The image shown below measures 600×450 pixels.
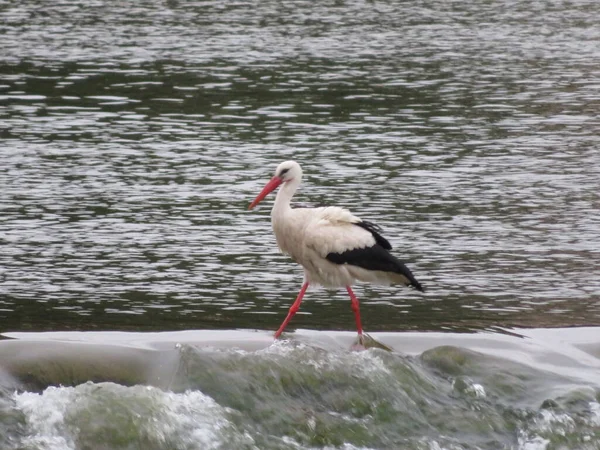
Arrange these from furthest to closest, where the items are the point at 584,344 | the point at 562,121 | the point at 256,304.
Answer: the point at 562,121
the point at 256,304
the point at 584,344

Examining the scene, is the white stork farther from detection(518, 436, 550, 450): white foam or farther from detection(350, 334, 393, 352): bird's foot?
detection(518, 436, 550, 450): white foam

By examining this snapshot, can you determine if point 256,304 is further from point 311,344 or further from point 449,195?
point 449,195

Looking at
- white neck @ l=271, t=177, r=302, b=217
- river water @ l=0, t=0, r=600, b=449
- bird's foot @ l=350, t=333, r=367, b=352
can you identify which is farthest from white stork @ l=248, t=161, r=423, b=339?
river water @ l=0, t=0, r=600, b=449

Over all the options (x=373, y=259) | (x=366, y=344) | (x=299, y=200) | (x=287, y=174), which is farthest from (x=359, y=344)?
(x=299, y=200)

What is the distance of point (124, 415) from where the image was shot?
968 centimetres

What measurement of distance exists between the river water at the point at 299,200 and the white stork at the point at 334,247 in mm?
486

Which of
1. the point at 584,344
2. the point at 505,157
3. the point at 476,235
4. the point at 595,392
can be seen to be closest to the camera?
the point at 595,392

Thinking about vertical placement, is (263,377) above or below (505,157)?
above

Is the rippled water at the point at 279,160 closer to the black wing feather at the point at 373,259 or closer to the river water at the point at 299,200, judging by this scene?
the river water at the point at 299,200

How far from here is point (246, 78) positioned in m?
27.0

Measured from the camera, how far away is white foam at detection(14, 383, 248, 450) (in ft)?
31.6

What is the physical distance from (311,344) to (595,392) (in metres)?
2.28

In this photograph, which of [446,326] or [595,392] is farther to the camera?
[446,326]

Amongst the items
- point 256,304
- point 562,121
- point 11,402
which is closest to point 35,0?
point 562,121
